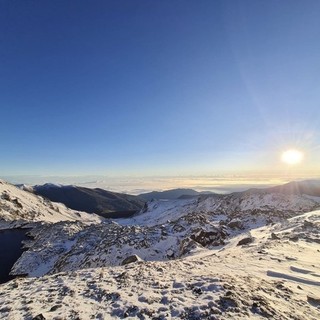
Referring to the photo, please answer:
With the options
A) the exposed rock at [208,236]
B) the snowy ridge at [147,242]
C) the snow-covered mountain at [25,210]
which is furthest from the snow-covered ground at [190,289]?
the snow-covered mountain at [25,210]

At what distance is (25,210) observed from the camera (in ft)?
487

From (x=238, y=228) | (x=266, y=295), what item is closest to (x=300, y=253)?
(x=266, y=295)

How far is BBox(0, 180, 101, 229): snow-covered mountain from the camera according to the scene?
128325 millimetres

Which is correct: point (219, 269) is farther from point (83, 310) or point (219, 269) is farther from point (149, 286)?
point (83, 310)

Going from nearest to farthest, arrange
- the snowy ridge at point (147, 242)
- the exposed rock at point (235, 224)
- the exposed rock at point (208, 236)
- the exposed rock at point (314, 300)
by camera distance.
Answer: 1. the exposed rock at point (314, 300)
2. the exposed rock at point (208, 236)
3. the snowy ridge at point (147, 242)
4. the exposed rock at point (235, 224)

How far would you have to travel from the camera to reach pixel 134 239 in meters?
44.7

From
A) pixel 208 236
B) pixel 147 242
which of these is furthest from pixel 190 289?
pixel 147 242

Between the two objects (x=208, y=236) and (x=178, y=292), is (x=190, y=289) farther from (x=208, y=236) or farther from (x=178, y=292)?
(x=208, y=236)

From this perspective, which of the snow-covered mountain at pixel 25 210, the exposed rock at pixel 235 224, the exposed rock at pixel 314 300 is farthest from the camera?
the snow-covered mountain at pixel 25 210

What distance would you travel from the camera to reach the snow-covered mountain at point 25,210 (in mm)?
128325

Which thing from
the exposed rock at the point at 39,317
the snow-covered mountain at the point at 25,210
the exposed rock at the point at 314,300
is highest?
the exposed rock at the point at 39,317

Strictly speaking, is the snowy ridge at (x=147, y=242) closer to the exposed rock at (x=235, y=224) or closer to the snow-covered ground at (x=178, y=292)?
the exposed rock at (x=235, y=224)

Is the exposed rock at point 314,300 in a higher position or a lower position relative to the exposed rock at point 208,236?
higher

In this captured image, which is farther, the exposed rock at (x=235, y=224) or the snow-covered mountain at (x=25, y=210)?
the snow-covered mountain at (x=25, y=210)
